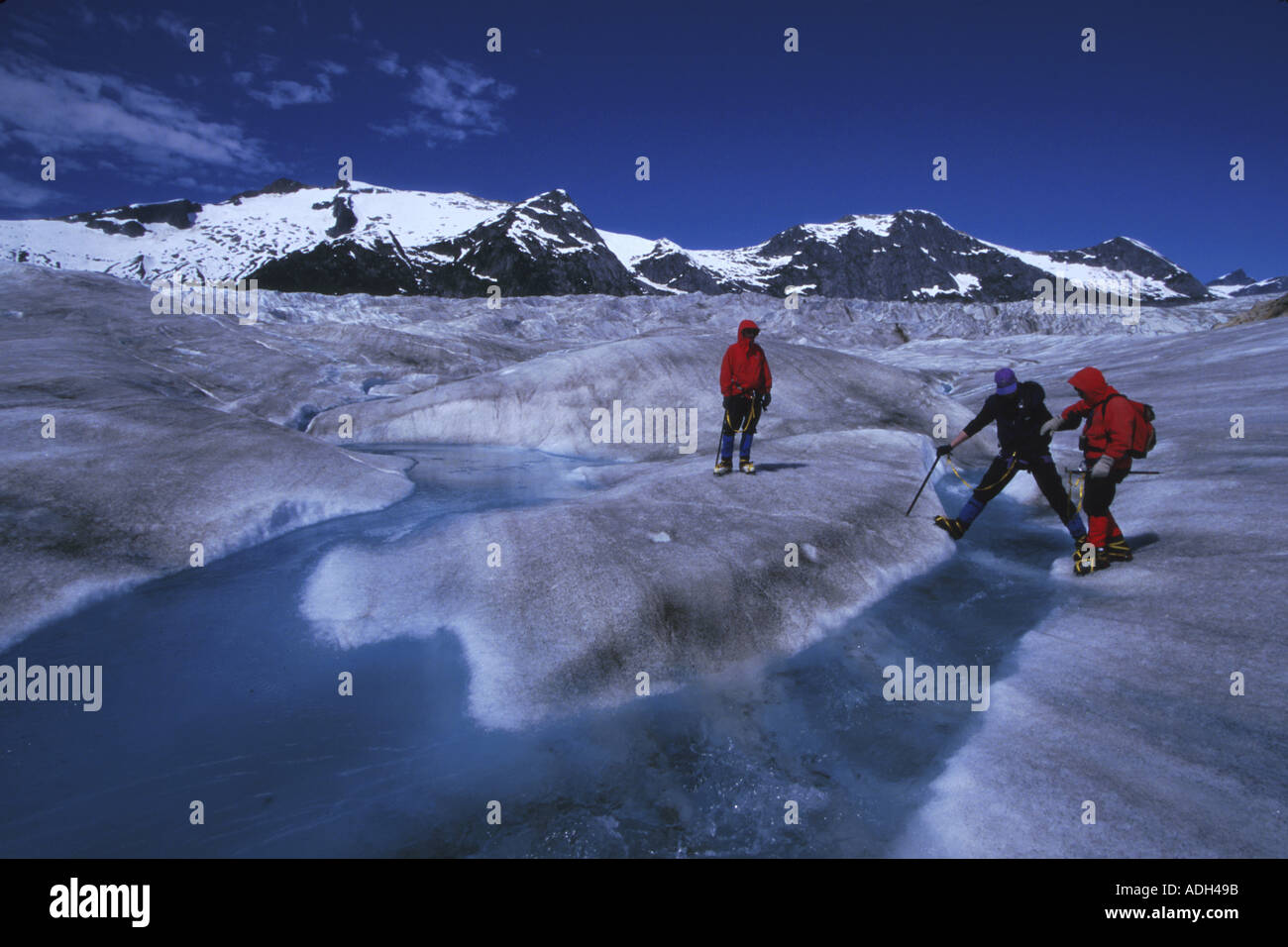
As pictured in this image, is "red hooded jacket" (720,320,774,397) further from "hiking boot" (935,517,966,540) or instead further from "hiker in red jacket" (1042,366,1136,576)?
"hiker in red jacket" (1042,366,1136,576)

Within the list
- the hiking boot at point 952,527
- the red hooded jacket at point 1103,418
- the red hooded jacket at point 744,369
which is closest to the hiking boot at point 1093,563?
the red hooded jacket at point 1103,418

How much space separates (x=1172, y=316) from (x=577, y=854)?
360 feet

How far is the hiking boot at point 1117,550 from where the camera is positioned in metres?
9.59

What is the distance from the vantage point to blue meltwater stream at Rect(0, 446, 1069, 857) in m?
5.21

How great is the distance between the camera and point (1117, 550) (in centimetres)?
962

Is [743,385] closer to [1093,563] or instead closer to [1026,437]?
[1026,437]

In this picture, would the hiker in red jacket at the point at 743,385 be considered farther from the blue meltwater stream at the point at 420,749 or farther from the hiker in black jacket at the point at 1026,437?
the blue meltwater stream at the point at 420,749

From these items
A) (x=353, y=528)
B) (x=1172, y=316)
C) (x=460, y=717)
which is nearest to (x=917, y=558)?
(x=460, y=717)

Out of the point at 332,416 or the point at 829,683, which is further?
the point at 332,416

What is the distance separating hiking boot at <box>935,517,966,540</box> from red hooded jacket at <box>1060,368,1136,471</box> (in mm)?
2334

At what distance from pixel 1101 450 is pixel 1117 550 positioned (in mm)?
1685
